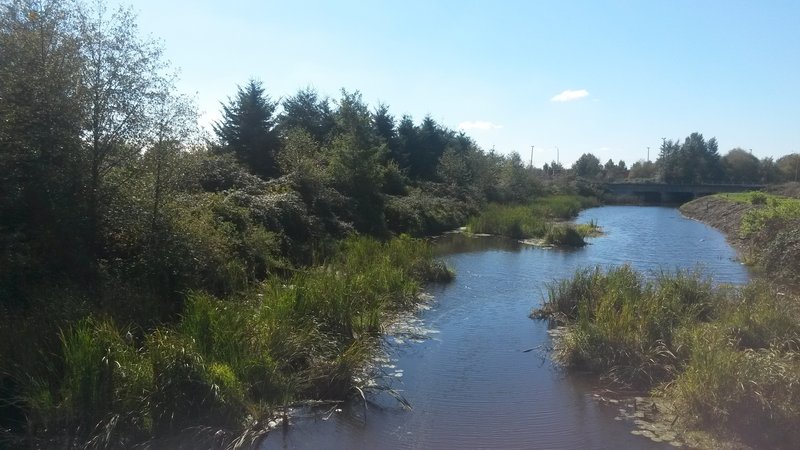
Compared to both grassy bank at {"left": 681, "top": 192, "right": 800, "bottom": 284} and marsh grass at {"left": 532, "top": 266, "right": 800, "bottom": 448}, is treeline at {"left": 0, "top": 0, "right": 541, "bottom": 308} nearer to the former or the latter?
marsh grass at {"left": 532, "top": 266, "right": 800, "bottom": 448}

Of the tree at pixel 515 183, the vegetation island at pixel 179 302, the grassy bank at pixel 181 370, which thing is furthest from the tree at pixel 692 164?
the grassy bank at pixel 181 370

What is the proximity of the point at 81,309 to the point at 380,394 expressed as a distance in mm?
4561

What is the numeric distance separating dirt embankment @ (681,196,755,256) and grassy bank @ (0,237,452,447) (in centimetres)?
2200

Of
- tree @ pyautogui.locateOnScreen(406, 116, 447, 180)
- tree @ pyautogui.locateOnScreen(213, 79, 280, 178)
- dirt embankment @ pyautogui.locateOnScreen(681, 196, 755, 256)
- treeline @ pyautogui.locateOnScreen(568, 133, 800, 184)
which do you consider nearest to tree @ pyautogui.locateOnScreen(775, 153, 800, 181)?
treeline @ pyautogui.locateOnScreen(568, 133, 800, 184)

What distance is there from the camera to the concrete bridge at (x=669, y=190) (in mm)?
86500

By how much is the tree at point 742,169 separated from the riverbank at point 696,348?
100.0 m

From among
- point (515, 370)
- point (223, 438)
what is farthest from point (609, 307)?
point (223, 438)

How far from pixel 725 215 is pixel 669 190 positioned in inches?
1822

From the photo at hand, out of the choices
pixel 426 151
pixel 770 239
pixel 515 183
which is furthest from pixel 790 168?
pixel 770 239

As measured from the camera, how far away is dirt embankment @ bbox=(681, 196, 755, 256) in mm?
33509

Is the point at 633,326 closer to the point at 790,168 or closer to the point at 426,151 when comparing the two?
the point at 426,151

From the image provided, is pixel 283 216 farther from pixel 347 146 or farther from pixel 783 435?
pixel 783 435

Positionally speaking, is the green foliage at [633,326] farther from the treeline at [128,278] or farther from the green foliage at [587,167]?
the green foliage at [587,167]

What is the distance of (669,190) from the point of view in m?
91.2
